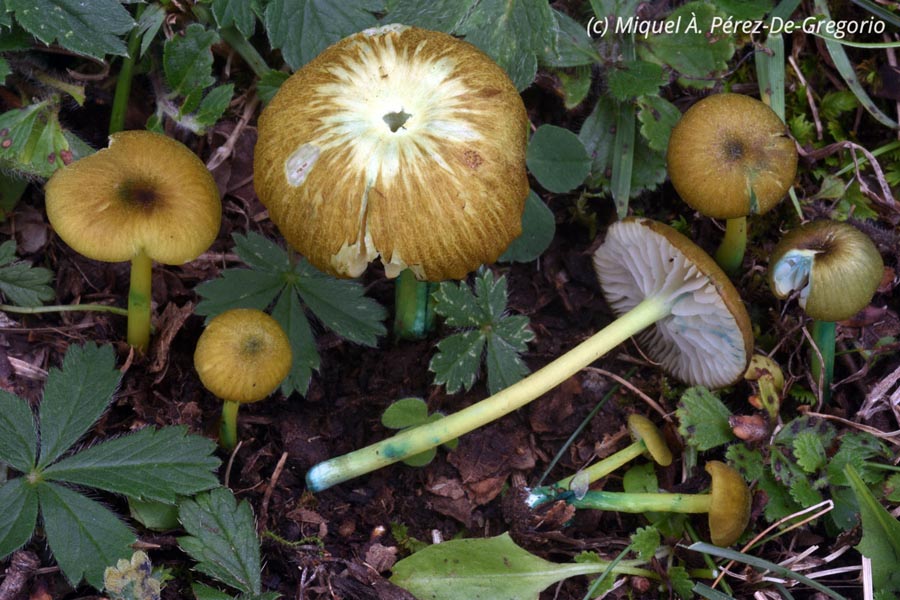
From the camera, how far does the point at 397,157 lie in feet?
7.35

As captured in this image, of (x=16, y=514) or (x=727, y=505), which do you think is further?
(x=727, y=505)

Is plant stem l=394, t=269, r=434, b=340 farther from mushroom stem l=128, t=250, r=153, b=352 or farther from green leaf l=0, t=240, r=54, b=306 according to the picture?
green leaf l=0, t=240, r=54, b=306

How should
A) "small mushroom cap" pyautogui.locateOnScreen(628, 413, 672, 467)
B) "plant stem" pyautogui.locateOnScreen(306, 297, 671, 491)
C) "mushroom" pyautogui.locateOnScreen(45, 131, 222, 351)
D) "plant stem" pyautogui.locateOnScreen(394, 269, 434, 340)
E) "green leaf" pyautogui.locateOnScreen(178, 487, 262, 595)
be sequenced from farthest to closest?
"plant stem" pyautogui.locateOnScreen(394, 269, 434, 340), "small mushroom cap" pyautogui.locateOnScreen(628, 413, 672, 467), "plant stem" pyautogui.locateOnScreen(306, 297, 671, 491), "green leaf" pyautogui.locateOnScreen(178, 487, 262, 595), "mushroom" pyautogui.locateOnScreen(45, 131, 222, 351)

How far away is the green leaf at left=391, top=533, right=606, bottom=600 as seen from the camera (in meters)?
2.69

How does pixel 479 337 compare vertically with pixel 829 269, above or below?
below

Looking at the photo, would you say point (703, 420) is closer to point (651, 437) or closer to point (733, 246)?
point (651, 437)

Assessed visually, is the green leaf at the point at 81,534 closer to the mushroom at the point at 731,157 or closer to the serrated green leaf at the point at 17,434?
the serrated green leaf at the point at 17,434

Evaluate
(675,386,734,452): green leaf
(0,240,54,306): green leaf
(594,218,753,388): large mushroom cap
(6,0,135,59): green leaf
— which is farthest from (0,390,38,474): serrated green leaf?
(675,386,734,452): green leaf

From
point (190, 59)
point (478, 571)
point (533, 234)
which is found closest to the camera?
point (478, 571)

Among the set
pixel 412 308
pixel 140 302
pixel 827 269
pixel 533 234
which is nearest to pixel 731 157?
pixel 827 269

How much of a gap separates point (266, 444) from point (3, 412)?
82cm

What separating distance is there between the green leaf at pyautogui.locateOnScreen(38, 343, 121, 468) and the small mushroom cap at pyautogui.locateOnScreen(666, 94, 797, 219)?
1.93 meters

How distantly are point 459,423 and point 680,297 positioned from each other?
2.82 feet

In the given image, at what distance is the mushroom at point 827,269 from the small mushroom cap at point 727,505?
59 cm
